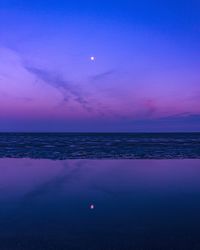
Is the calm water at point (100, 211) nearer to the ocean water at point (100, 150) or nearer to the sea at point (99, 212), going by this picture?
the sea at point (99, 212)

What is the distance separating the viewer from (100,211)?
10.1 meters

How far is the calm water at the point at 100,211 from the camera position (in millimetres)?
7391

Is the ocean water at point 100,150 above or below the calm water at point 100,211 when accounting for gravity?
above

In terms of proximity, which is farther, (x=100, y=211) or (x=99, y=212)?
(x=100, y=211)

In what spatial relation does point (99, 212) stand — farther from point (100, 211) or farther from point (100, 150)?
point (100, 150)

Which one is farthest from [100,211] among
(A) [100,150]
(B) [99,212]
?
(A) [100,150]

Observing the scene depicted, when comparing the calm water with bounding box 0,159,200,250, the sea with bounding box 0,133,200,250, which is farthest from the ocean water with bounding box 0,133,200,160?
the sea with bounding box 0,133,200,250

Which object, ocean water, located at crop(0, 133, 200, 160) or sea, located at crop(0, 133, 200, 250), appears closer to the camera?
sea, located at crop(0, 133, 200, 250)

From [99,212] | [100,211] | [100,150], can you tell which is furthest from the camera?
[100,150]

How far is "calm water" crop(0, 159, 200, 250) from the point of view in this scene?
7.39m

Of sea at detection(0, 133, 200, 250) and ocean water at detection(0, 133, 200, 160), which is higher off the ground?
ocean water at detection(0, 133, 200, 160)

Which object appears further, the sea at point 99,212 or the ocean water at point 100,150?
the ocean water at point 100,150

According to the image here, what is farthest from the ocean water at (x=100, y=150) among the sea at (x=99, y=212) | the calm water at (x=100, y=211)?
the sea at (x=99, y=212)

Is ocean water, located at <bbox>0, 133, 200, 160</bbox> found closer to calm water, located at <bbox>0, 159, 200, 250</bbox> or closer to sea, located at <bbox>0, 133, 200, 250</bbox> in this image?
calm water, located at <bbox>0, 159, 200, 250</bbox>
